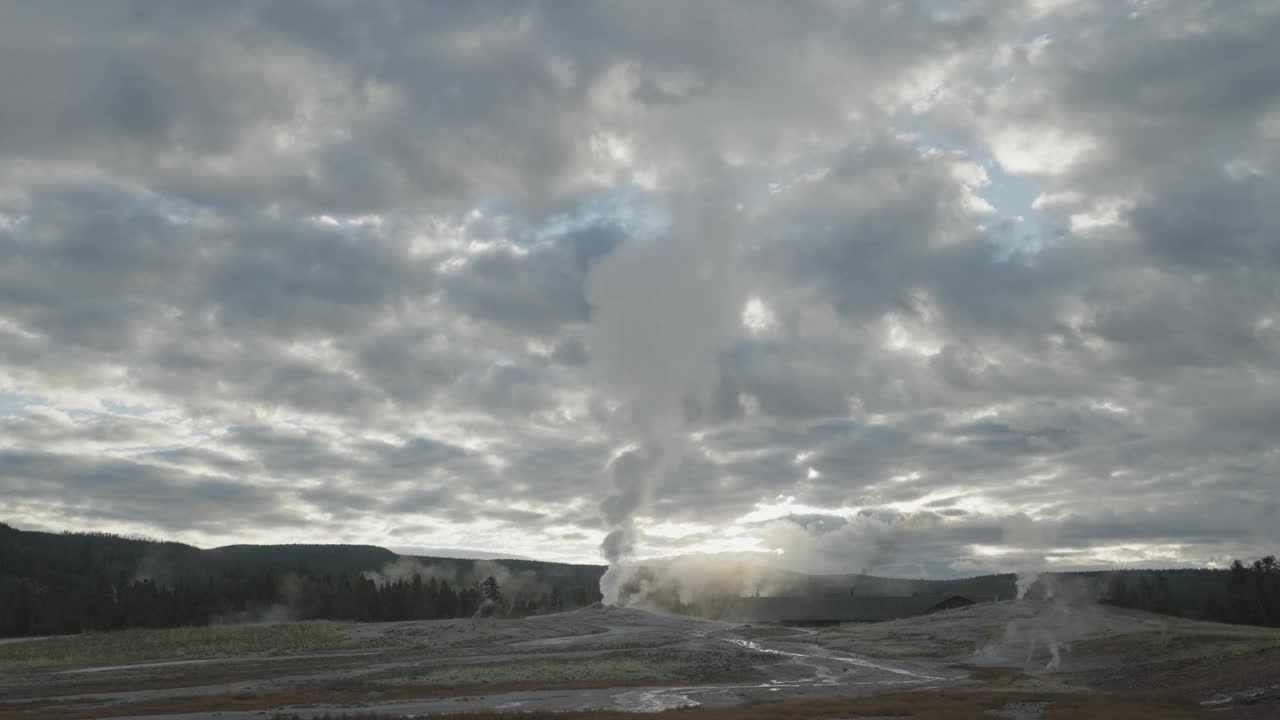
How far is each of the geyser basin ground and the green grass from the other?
1.15ft

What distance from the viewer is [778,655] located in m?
→ 102

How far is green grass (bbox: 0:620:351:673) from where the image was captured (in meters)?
106

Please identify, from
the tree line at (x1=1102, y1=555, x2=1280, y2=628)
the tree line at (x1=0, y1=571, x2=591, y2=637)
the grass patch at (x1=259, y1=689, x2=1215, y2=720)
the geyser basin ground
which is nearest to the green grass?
the geyser basin ground

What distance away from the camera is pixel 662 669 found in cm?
8606

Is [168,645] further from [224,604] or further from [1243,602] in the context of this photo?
[1243,602]

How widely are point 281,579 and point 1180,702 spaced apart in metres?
→ 167

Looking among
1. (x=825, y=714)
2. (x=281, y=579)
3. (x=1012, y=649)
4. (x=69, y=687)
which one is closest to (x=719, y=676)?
(x=825, y=714)

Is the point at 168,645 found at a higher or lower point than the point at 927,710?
higher

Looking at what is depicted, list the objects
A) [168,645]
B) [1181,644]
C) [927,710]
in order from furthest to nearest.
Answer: [168,645]
[1181,644]
[927,710]

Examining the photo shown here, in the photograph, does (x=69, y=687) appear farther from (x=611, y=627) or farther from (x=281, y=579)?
(x=281, y=579)

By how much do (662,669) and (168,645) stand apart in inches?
2394

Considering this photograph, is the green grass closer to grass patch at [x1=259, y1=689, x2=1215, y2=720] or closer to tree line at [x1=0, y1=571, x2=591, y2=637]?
tree line at [x1=0, y1=571, x2=591, y2=637]

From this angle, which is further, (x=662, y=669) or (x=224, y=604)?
(x=224, y=604)

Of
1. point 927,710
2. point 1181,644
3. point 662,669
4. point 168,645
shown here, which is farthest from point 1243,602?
point 168,645
